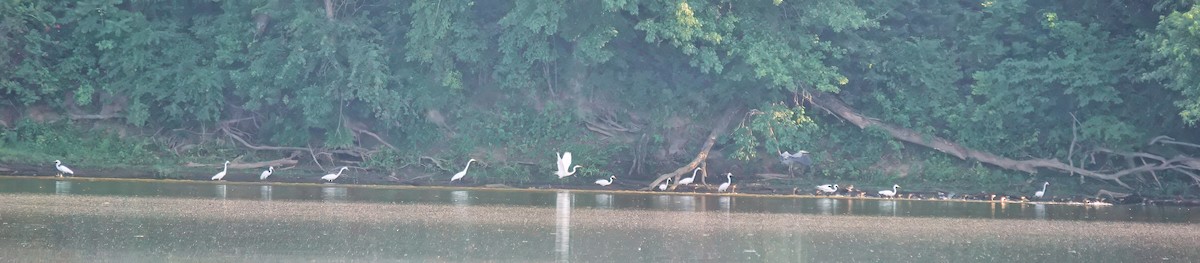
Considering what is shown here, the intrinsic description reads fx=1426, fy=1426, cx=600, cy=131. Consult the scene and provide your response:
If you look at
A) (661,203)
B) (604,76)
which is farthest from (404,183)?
(661,203)

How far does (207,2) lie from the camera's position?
3061cm

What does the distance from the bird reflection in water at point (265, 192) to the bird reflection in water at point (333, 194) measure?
87cm

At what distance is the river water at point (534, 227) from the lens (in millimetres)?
15016

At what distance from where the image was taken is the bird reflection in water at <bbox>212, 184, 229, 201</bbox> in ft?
75.8

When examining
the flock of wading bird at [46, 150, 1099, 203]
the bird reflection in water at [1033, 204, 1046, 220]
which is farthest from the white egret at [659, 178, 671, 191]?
the bird reflection in water at [1033, 204, 1046, 220]

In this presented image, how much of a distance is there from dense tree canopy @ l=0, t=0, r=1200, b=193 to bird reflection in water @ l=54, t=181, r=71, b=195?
390 centimetres

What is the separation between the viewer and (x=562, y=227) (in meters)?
18.5

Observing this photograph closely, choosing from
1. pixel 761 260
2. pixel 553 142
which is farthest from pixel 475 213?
pixel 553 142

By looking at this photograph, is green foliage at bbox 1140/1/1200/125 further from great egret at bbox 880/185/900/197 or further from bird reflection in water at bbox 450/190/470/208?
bird reflection in water at bbox 450/190/470/208

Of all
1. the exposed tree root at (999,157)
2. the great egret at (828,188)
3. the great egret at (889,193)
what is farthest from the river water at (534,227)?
the exposed tree root at (999,157)

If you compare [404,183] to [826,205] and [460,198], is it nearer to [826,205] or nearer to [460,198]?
[460,198]

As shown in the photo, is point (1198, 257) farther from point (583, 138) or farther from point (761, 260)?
point (583, 138)

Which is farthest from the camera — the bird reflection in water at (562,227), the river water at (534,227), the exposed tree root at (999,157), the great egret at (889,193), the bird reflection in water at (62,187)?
the great egret at (889,193)

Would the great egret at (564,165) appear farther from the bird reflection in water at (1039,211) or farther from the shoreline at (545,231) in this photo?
the bird reflection in water at (1039,211)
